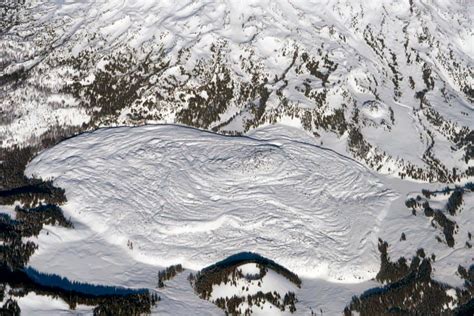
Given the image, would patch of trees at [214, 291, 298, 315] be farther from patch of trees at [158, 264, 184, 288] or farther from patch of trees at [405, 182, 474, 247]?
patch of trees at [405, 182, 474, 247]

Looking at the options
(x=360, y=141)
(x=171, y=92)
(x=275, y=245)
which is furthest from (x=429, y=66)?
(x=275, y=245)

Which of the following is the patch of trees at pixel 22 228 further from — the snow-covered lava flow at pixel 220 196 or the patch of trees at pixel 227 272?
the patch of trees at pixel 227 272

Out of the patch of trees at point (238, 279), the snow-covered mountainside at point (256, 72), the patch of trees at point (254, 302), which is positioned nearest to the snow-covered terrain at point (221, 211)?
the patch of trees at point (238, 279)

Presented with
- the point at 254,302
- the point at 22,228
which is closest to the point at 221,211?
the point at 254,302

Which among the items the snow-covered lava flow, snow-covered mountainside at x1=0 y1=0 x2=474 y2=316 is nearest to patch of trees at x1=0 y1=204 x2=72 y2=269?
snow-covered mountainside at x1=0 y1=0 x2=474 y2=316

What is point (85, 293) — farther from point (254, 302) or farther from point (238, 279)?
point (254, 302)
